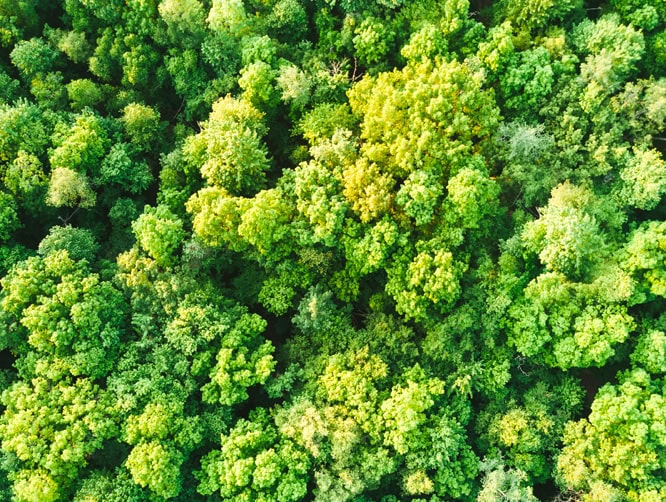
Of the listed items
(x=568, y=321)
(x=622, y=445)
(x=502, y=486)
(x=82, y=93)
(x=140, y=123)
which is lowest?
(x=502, y=486)

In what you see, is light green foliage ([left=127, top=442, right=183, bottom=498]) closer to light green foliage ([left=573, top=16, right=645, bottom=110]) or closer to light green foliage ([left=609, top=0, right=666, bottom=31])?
light green foliage ([left=573, top=16, right=645, bottom=110])

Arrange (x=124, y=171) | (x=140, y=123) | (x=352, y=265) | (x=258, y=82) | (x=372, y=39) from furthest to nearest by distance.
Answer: (x=140, y=123)
(x=124, y=171)
(x=372, y=39)
(x=258, y=82)
(x=352, y=265)

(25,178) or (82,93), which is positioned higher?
(82,93)

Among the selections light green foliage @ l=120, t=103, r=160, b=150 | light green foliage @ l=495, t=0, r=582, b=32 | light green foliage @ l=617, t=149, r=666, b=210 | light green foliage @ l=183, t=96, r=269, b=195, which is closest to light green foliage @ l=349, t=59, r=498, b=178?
light green foliage @ l=495, t=0, r=582, b=32

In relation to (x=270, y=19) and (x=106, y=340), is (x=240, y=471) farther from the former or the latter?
(x=270, y=19)

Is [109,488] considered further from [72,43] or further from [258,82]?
[72,43]

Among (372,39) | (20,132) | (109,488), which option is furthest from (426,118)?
(109,488)

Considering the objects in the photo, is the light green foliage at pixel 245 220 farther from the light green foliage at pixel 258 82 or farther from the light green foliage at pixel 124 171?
the light green foliage at pixel 258 82

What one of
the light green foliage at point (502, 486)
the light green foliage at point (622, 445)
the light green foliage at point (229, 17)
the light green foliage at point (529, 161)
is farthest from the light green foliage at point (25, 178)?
the light green foliage at point (622, 445)
